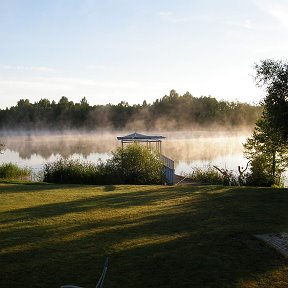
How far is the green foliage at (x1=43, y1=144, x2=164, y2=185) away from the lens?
2092cm

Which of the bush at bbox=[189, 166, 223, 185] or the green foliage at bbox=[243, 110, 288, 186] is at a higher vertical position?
the green foliage at bbox=[243, 110, 288, 186]

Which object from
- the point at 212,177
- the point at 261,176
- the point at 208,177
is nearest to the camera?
the point at 261,176

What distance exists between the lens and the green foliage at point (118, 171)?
2092cm

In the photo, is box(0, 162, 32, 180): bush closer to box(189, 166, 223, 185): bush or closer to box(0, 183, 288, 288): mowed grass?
box(189, 166, 223, 185): bush

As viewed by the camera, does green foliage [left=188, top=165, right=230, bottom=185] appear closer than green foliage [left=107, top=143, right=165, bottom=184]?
No

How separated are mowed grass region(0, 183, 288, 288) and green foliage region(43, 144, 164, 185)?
26.8 ft

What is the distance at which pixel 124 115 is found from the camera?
3342 inches

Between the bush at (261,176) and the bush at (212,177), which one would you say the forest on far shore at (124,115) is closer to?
the bush at (212,177)

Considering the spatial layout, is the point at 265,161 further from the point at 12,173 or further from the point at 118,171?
the point at 12,173

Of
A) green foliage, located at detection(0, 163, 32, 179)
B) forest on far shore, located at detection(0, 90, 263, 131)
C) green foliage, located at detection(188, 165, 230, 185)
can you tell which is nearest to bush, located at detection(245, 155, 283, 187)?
green foliage, located at detection(188, 165, 230, 185)

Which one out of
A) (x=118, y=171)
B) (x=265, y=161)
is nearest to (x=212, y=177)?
(x=265, y=161)

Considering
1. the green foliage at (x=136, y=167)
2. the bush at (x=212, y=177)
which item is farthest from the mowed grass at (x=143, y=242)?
the bush at (x=212, y=177)

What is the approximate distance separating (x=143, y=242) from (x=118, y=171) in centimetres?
1396

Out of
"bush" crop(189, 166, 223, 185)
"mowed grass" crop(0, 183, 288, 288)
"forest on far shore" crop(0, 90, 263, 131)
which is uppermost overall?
"forest on far shore" crop(0, 90, 263, 131)
